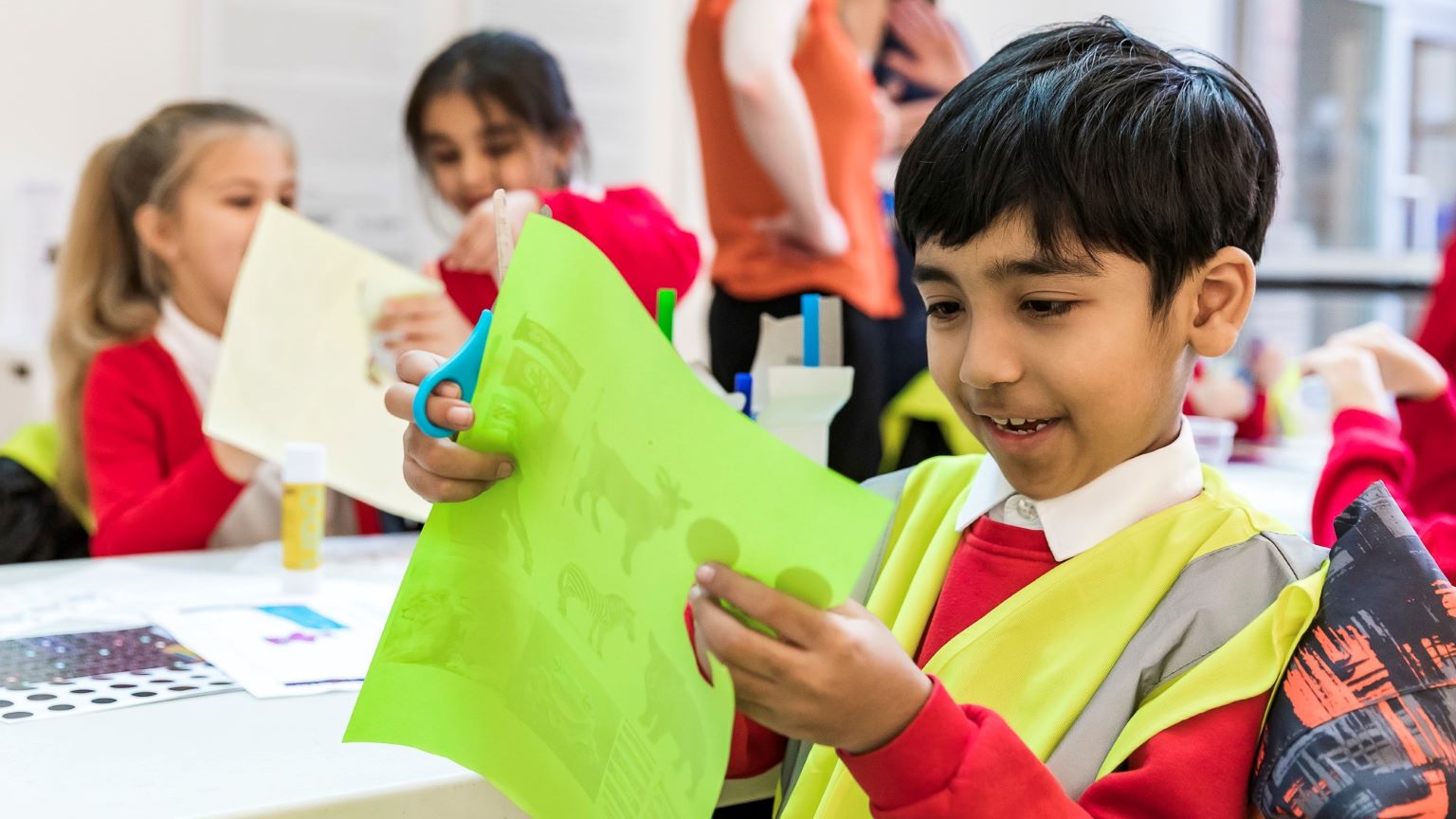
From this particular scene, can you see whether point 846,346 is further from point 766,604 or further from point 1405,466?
point 766,604

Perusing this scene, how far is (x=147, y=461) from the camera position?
1.54 metres

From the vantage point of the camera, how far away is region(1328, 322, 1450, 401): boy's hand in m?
1.28

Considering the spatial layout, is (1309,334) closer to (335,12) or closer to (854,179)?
(854,179)

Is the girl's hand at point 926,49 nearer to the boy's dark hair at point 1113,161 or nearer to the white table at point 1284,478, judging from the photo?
the white table at point 1284,478

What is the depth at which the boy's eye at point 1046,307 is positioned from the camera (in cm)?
66

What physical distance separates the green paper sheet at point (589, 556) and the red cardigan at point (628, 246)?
25.0 inches

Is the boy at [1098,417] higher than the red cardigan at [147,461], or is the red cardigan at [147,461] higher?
the boy at [1098,417]

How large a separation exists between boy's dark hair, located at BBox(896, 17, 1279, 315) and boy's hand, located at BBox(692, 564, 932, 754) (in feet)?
0.85

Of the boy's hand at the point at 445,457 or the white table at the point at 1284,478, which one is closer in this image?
the boy's hand at the point at 445,457

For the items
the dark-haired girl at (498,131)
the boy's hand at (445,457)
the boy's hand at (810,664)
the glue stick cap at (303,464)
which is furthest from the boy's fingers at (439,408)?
the dark-haired girl at (498,131)

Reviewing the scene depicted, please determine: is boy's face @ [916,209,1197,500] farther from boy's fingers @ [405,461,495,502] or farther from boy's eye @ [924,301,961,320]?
boy's fingers @ [405,461,495,502]

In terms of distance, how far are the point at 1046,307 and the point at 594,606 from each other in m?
0.28

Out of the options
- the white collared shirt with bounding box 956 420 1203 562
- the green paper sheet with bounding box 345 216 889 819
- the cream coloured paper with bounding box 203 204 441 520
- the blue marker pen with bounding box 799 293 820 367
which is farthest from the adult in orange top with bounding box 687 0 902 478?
the green paper sheet with bounding box 345 216 889 819

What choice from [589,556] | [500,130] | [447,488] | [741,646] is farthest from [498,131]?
[741,646]
